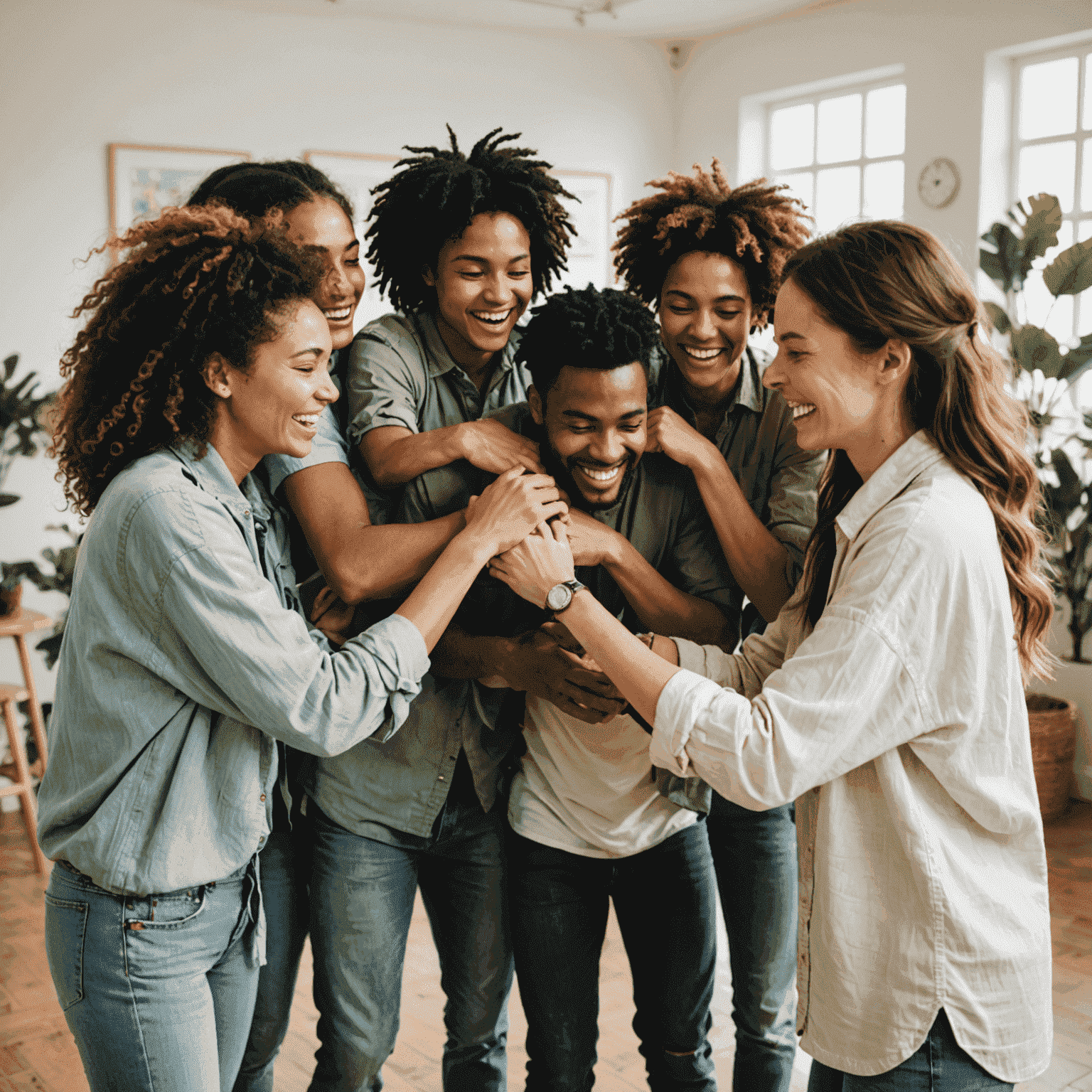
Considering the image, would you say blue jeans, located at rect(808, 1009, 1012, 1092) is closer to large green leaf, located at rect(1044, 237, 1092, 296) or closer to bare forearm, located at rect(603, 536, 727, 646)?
bare forearm, located at rect(603, 536, 727, 646)

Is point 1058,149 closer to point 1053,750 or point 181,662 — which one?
point 1053,750

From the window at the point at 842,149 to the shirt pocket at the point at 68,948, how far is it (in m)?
5.17

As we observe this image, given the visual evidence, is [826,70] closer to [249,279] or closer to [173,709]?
[249,279]

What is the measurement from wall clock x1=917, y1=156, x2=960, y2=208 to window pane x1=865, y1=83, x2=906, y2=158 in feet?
1.42

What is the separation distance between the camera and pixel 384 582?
1.75 m

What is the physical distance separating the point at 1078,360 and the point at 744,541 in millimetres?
3209

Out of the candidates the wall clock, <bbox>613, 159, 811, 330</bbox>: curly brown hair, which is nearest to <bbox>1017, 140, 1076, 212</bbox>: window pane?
the wall clock

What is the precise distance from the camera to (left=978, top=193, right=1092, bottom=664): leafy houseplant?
4398 millimetres

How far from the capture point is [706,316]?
2008 millimetres

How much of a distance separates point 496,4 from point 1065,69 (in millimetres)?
2713

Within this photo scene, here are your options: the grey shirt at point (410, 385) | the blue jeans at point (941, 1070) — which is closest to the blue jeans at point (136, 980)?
the grey shirt at point (410, 385)

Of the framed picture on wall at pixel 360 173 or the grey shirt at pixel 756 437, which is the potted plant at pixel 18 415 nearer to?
the framed picture on wall at pixel 360 173

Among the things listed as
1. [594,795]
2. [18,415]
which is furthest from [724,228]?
[18,415]

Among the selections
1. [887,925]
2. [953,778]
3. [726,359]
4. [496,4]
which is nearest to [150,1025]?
[887,925]
